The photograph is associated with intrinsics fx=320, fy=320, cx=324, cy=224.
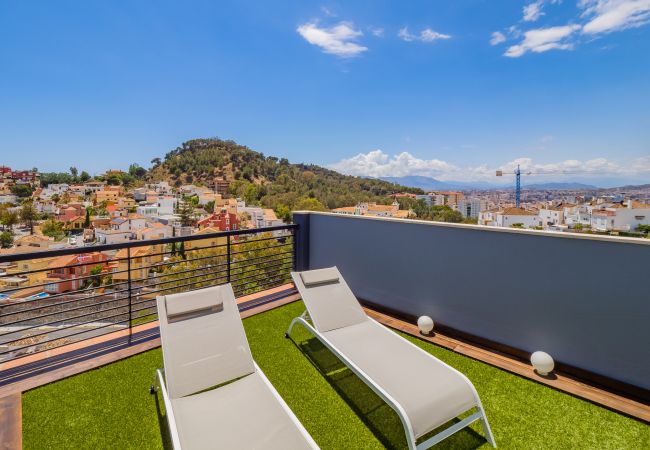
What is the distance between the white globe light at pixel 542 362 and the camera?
298cm

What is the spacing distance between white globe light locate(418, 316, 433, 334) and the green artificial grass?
61 centimetres

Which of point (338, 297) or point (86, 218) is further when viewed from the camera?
point (86, 218)

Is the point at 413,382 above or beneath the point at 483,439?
above

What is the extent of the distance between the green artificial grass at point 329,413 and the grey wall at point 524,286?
535 mm

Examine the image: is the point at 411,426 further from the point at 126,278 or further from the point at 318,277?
the point at 126,278

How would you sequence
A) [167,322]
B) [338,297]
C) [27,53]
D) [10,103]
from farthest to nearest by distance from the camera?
[10,103], [27,53], [338,297], [167,322]

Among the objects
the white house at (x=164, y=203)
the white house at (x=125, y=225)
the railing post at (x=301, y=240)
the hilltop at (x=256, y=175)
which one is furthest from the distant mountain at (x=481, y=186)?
the white house at (x=164, y=203)

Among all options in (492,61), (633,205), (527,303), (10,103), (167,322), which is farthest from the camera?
(10,103)

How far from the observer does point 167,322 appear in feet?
8.71

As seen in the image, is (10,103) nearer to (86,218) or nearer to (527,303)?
(86,218)

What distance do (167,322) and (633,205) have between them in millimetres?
6758

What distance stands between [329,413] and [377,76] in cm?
2216

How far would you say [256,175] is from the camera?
174ft

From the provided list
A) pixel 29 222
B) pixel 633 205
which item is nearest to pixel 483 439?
pixel 633 205
